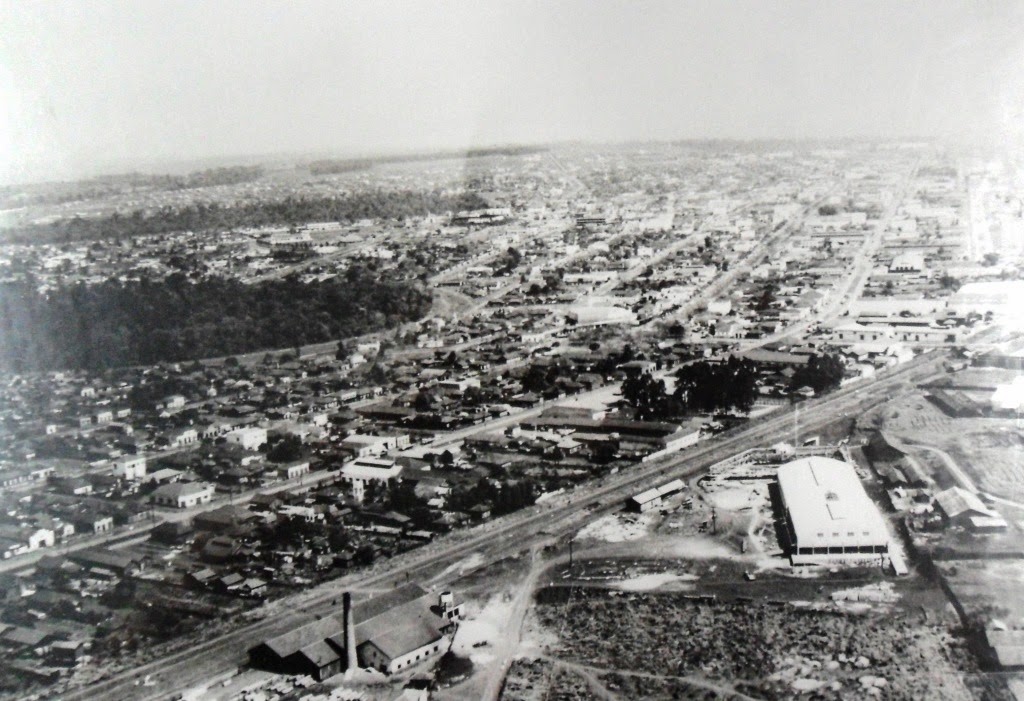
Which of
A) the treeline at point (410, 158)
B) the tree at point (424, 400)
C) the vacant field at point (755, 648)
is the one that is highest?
the treeline at point (410, 158)

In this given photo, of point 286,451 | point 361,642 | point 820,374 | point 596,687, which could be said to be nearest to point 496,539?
point 361,642

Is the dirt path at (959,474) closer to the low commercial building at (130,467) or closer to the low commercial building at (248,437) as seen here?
the low commercial building at (248,437)

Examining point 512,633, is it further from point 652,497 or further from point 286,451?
point 286,451

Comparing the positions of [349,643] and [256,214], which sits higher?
[256,214]

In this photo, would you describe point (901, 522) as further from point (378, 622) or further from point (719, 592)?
point (378, 622)

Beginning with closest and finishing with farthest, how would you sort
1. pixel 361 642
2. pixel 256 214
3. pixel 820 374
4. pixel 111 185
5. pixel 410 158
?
pixel 361 642 < pixel 410 158 < pixel 111 185 < pixel 820 374 < pixel 256 214

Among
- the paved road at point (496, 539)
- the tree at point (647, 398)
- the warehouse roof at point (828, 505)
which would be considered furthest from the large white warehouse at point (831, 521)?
the tree at point (647, 398)

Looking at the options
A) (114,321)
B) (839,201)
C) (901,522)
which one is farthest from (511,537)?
(839,201)
